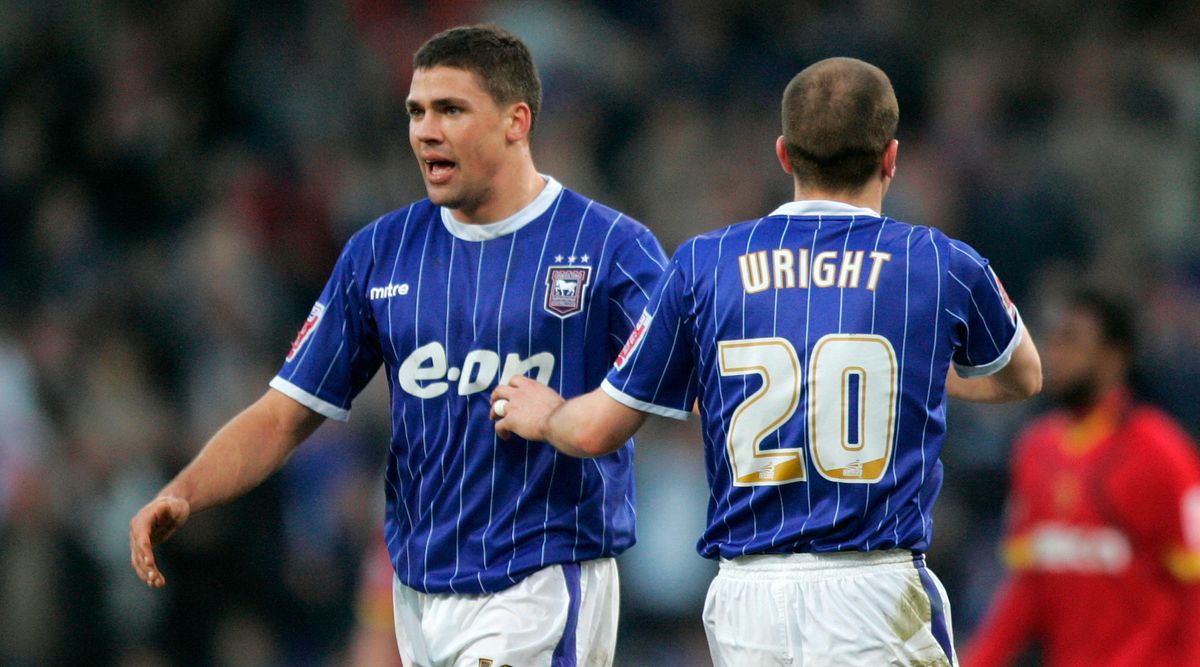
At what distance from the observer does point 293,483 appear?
10.6 meters

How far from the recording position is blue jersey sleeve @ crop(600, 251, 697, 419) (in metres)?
Answer: 4.26

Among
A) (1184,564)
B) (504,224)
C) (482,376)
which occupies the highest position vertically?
(504,224)

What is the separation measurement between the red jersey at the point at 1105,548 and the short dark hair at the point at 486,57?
10.2 ft

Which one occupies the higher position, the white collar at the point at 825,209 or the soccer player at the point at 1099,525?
the white collar at the point at 825,209

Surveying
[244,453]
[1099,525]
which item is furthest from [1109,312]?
[244,453]

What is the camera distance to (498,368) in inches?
188

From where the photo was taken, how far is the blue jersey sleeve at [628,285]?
4.80 meters

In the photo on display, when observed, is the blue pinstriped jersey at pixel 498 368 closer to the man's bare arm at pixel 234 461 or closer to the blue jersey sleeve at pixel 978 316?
the man's bare arm at pixel 234 461

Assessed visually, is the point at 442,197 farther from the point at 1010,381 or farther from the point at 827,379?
the point at 1010,381

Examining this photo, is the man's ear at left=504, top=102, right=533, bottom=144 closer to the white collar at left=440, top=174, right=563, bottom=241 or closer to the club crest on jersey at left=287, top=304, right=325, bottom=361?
the white collar at left=440, top=174, right=563, bottom=241

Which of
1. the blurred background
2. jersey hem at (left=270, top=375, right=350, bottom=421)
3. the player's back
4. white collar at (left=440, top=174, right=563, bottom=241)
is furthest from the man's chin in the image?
the blurred background

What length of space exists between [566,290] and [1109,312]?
3.06 m

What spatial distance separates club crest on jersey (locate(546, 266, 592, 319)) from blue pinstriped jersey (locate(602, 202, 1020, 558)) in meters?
0.58

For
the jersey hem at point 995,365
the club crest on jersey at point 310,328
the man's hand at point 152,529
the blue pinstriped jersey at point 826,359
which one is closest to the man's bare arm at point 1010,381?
the jersey hem at point 995,365
